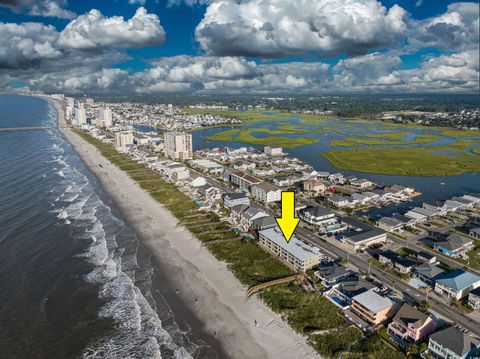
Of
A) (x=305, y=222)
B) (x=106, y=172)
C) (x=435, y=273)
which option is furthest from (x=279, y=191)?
(x=106, y=172)

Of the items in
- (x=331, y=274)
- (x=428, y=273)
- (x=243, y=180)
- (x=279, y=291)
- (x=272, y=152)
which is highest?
(x=272, y=152)

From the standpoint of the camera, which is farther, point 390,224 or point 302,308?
point 390,224

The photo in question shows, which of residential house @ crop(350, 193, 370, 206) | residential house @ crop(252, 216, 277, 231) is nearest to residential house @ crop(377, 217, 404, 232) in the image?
residential house @ crop(350, 193, 370, 206)

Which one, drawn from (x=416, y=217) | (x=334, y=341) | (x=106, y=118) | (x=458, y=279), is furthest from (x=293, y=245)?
(x=106, y=118)

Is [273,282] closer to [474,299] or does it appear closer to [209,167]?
[474,299]

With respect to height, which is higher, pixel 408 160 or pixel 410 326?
pixel 408 160

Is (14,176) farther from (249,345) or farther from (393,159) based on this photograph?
(393,159)
